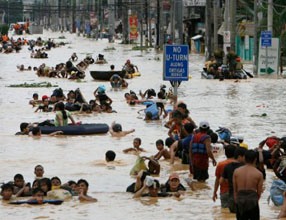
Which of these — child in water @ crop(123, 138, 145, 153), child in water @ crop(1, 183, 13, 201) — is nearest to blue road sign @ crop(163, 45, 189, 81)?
child in water @ crop(123, 138, 145, 153)

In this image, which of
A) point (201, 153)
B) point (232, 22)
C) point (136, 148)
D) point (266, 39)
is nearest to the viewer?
point (201, 153)

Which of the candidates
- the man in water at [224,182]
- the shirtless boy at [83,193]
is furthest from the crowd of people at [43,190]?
the man in water at [224,182]

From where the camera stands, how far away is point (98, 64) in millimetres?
71938

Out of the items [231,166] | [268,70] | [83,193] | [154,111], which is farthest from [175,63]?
[268,70]

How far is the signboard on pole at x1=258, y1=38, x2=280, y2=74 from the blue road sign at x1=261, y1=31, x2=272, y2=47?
39 cm

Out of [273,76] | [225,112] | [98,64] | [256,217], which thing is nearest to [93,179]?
[256,217]

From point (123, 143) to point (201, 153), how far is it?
7834 mm

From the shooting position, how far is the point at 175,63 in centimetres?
2312

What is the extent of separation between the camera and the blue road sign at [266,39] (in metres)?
48.0

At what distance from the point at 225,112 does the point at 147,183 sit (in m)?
17.1

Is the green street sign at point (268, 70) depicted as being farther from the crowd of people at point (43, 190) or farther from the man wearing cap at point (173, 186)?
the crowd of people at point (43, 190)

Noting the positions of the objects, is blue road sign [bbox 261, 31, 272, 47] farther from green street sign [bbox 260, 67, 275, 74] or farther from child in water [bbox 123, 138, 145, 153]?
child in water [bbox 123, 138, 145, 153]

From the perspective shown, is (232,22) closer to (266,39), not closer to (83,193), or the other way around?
(266,39)

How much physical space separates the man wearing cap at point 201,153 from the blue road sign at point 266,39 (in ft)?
93.0
